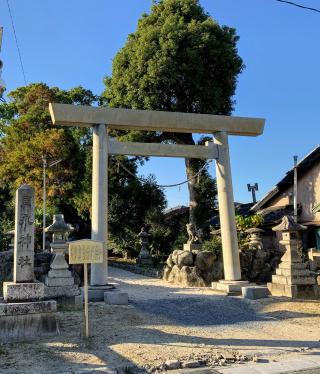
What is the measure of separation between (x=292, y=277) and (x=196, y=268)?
4541mm

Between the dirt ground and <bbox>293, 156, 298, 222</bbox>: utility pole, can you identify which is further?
<bbox>293, 156, 298, 222</bbox>: utility pole

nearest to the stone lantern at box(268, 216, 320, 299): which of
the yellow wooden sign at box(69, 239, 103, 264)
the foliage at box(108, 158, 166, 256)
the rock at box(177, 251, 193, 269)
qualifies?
the rock at box(177, 251, 193, 269)

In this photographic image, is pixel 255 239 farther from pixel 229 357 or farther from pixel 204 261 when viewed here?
pixel 229 357

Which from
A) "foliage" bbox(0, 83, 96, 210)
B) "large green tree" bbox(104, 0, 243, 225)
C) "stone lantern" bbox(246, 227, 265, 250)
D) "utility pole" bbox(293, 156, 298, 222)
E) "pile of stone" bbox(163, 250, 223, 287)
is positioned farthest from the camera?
"foliage" bbox(0, 83, 96, 210)

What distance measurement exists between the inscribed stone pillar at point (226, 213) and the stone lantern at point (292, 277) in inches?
54.7

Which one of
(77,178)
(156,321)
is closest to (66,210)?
(77,178)

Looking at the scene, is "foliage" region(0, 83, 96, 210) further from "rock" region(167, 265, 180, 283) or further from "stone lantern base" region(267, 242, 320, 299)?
"stone lantern base" region(267, 242, 320, 299)

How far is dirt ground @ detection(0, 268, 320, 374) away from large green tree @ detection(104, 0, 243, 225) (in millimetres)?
11473

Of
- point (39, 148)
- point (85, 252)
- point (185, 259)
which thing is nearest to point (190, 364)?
point (85, 252)

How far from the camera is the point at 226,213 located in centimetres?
1230

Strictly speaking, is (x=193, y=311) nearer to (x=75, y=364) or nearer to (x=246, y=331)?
(x=246, y=331)

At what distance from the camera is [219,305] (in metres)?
10.5

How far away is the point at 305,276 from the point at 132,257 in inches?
656

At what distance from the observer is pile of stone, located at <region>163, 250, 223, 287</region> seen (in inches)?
612
